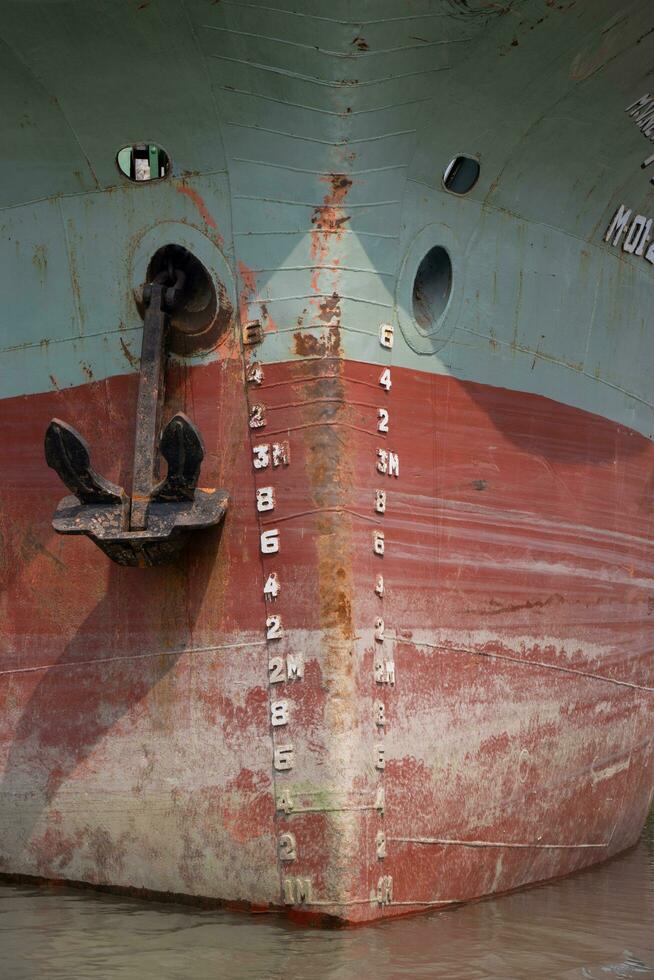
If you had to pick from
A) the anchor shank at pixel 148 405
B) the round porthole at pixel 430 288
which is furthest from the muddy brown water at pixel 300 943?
the round porthole at pixel 430 288

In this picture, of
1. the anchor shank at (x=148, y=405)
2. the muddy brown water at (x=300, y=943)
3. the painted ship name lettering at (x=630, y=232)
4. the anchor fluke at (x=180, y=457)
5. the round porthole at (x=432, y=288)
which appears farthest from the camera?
the painted ship name lettering at (x=630, y=232)

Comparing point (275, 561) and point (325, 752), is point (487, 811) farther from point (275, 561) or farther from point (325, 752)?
point (275, 561)

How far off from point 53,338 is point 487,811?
113 inches

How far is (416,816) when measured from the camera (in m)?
5.95

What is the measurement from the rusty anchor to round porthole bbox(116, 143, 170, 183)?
74 centimetres

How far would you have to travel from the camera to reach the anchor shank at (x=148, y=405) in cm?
577

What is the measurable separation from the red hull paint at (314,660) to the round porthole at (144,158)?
0.89 meters

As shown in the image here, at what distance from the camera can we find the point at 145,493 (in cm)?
577

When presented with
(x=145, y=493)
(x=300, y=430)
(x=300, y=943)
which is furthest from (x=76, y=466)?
(x=300, y=943)

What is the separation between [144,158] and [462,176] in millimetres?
1459

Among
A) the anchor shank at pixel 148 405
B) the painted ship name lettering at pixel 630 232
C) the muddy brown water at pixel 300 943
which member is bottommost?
the muddy brown water at pixel 300 943

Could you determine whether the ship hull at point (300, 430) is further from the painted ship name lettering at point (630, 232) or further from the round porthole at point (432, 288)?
the painted ship name lettering at point (630, 232)

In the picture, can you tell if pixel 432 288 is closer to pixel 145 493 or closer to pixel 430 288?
pixel 430 288

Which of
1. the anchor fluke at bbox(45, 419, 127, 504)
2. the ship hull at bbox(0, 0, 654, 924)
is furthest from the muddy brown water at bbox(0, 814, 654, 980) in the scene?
the anchor fluke at bbox(45, 419, 127, 504)
